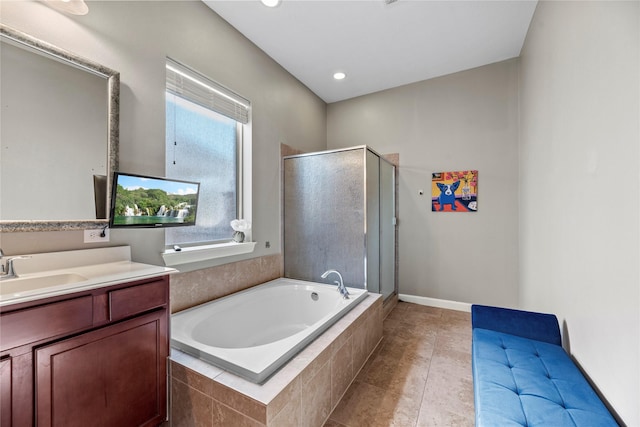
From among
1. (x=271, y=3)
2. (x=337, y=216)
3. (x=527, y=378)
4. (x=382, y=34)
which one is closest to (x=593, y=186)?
(x=527, y=378)

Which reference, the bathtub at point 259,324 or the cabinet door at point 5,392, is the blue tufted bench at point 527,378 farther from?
the cabinet door at point 5,392

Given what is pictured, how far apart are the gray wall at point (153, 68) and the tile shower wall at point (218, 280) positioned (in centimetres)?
10

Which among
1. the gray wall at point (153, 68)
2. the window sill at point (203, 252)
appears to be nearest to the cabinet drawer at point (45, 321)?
the gray wall at point (153, 68)

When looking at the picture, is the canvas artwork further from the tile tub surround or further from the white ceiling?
the tile tub surround

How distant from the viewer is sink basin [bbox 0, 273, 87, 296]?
3.62 feet

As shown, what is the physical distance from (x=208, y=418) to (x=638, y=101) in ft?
7.22

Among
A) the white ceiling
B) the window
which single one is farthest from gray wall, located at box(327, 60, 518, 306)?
the window

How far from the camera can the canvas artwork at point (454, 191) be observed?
3092 millimetres

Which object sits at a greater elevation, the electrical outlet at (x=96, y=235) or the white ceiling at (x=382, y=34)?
the white ceiling at (x=382, y=34)

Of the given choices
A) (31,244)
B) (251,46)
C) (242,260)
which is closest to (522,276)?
(242,260)

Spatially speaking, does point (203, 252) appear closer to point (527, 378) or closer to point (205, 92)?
point (205, 92)

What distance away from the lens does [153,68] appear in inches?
70.9

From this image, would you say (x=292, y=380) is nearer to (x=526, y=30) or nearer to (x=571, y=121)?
(x=571, y=121)

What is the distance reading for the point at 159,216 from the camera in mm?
1762
